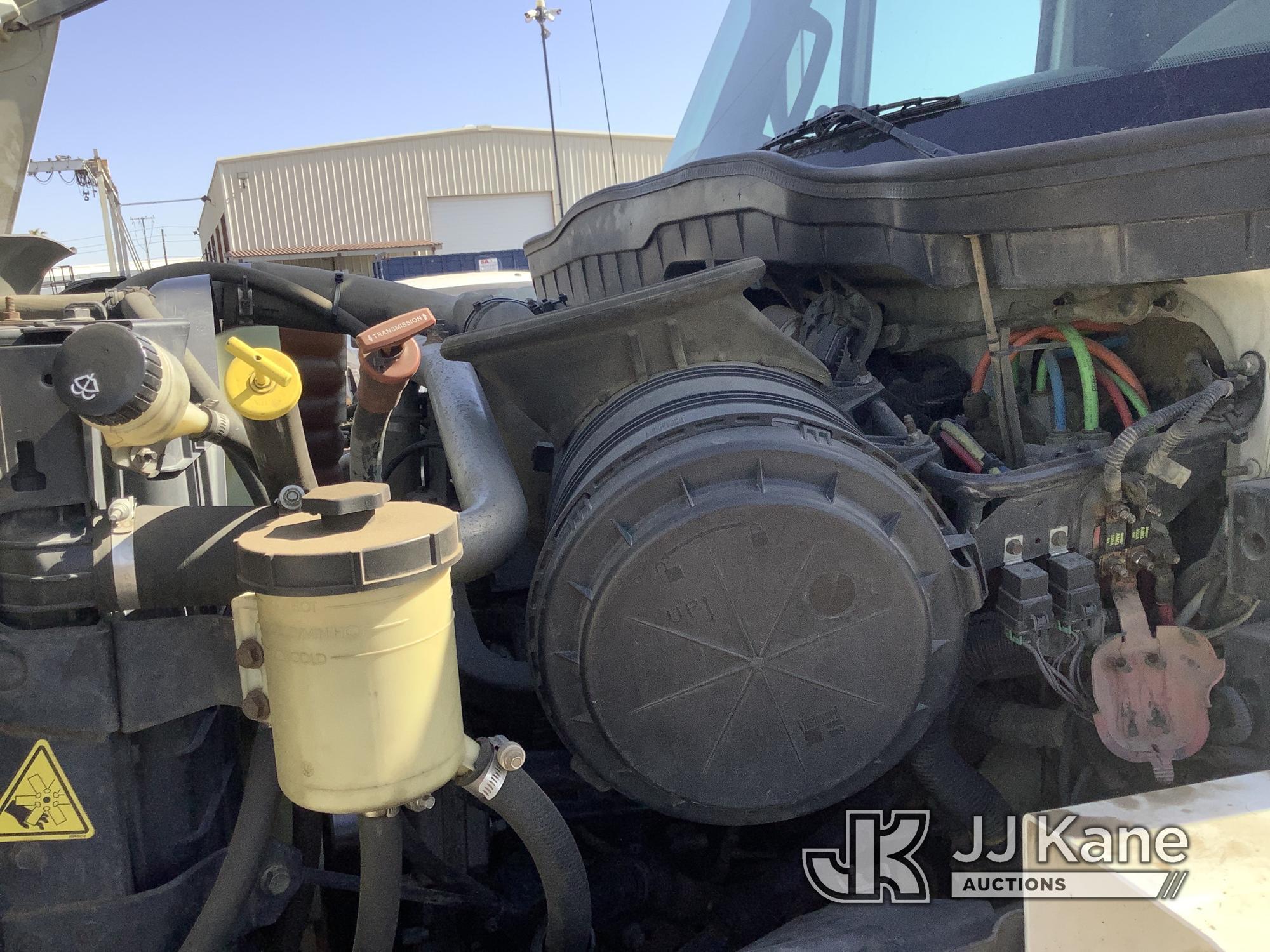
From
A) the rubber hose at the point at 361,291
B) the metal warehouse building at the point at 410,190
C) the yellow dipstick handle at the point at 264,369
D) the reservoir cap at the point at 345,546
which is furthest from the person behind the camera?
the metal warehouse building at the point at 410,190

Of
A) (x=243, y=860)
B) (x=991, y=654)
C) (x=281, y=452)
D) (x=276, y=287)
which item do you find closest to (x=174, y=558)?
(x=281, y=452)

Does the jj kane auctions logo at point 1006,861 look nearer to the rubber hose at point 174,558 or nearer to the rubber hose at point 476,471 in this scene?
the rubber hose at point 476,471

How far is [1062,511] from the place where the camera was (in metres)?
1.66

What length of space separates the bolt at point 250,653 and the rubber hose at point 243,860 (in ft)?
0.58

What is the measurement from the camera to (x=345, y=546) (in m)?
1.06

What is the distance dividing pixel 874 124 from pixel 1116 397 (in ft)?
3.24

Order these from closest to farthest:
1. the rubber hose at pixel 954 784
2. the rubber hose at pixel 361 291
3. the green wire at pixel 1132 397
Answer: the rubber hose at pixel 954 784 < the green wire at pixel 1132 397 < the rubber hose at pixel 361 291

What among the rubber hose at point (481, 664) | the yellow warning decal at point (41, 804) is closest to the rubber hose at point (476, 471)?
the rubber hose at point (481, 664)

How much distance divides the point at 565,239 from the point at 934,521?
1.79m

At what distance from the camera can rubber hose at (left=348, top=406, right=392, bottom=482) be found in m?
1.95

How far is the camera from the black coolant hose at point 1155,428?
157 centimetres

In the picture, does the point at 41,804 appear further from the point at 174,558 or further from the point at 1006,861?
the point at 1006,861

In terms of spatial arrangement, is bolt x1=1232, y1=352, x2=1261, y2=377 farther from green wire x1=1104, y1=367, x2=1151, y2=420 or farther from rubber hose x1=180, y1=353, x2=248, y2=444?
rubber hose x1=180, y1=353, x2=248, y2=444

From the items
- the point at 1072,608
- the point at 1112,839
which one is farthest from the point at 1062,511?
the point at 1112,839
